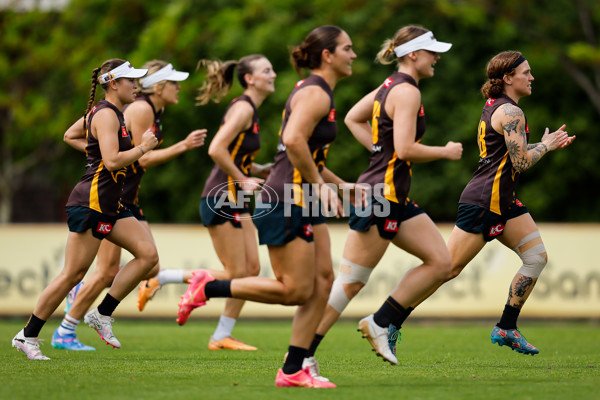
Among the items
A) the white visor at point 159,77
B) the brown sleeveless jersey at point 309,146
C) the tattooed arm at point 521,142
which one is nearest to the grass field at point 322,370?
the brown sleeveless jersey at point 309,146

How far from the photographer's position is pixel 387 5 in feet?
66.9

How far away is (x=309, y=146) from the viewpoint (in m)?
6.22

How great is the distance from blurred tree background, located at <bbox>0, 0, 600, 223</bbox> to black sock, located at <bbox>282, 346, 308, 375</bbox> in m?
14.1

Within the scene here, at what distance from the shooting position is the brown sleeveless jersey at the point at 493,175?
7930mm

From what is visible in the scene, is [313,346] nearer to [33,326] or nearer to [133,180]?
[33,326]

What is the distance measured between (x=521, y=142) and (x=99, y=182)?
371 centimetres

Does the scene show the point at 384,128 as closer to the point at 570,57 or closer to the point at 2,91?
the point at 570,57

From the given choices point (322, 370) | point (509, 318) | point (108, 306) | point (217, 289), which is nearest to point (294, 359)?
point (217, 289)

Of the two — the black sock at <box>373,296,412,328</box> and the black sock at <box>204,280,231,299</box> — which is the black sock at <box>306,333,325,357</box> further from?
the black sock at <box>204,280,231,299</box>

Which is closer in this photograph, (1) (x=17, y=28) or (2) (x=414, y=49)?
(2) (x=414, y=49)

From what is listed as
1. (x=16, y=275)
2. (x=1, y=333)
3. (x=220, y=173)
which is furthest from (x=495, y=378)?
(x=16, y=275)

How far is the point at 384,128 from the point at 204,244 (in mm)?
8157

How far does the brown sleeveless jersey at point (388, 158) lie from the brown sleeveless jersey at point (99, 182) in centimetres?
231

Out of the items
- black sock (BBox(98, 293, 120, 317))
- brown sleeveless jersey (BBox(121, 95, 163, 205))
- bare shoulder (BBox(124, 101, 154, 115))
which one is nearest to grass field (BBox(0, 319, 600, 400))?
black sock (BBox(98, 293, 120, 317))
